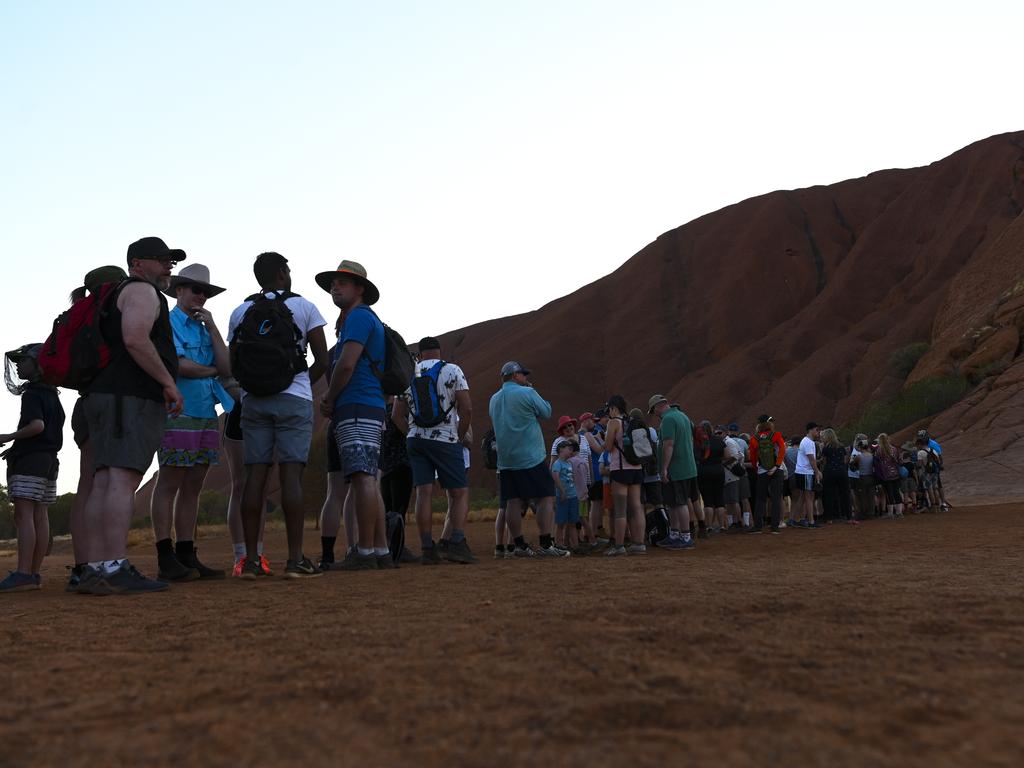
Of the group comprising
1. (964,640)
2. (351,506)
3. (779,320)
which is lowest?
(964,640)

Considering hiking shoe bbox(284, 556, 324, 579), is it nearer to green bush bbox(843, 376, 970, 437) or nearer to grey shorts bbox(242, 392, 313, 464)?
grey shorts bbox(242, 392, 313, 464)

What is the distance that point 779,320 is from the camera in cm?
6288

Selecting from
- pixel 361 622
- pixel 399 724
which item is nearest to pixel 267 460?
pixel 361 622

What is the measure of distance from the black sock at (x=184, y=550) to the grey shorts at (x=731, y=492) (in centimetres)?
948

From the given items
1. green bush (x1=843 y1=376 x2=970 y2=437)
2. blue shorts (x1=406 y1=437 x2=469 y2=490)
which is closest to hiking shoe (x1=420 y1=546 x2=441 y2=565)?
blue shorts (x1=406 y1=437 x2=469 y2=490)

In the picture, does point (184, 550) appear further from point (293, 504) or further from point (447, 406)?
point (447, 406)

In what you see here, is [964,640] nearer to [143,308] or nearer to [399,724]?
[399,724]

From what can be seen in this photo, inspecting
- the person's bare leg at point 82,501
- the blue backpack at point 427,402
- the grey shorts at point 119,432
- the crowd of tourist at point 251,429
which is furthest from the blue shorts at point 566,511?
the grey shorts at point 119,432

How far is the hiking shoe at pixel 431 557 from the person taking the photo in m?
8.01

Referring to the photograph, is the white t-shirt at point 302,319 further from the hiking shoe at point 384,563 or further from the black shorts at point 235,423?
the hiking shoe at point 384,563

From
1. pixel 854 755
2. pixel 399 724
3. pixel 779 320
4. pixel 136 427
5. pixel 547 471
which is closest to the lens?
pixel 854 755

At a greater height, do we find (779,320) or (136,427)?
(779,320)

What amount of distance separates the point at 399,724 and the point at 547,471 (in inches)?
268

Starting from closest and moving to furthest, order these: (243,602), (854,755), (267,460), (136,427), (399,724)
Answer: (854,755) < (399,724) < (243,602) < (136,427) < (267,460)
